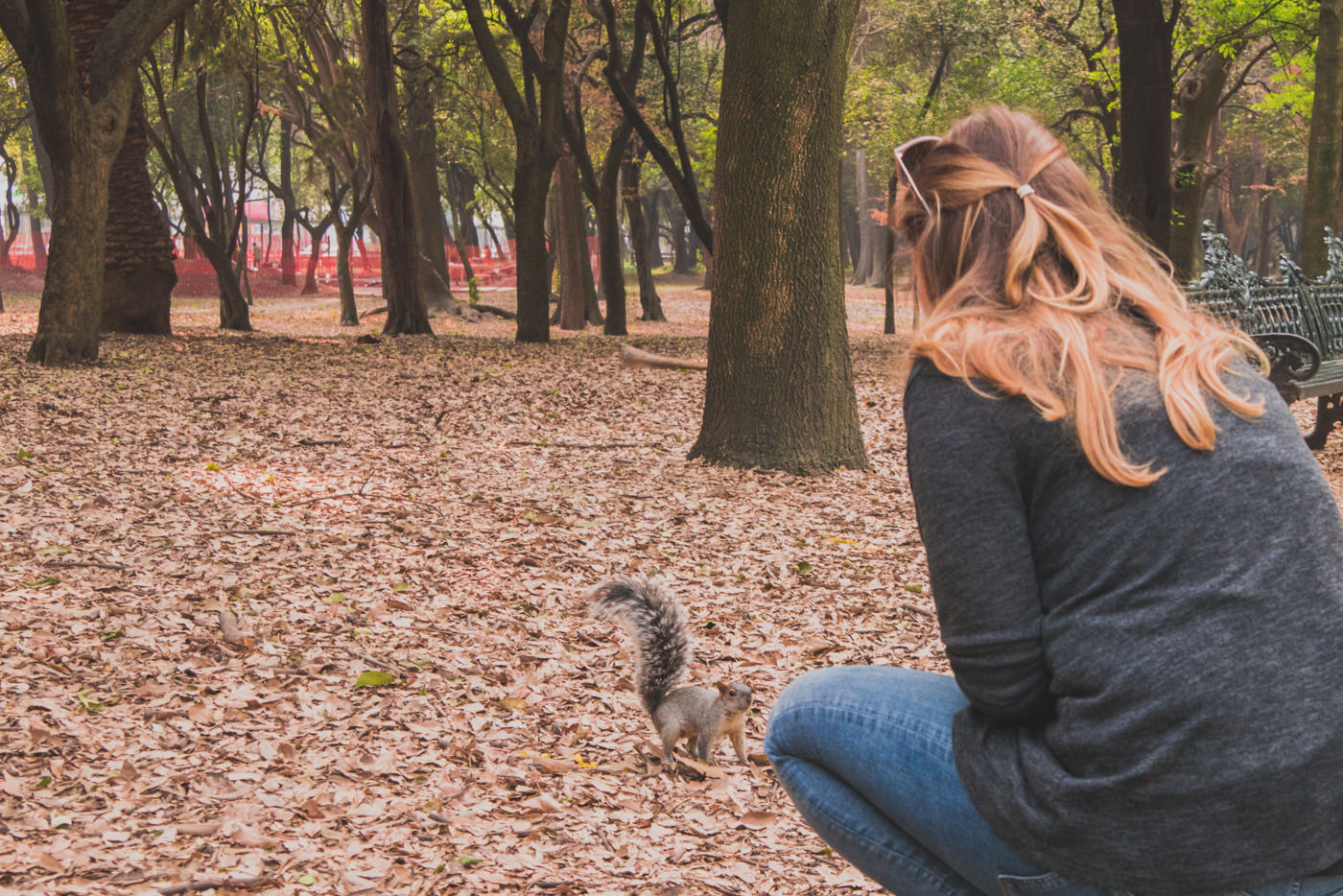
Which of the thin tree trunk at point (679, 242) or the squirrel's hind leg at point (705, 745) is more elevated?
the thin tree trunk at point (679, 242)

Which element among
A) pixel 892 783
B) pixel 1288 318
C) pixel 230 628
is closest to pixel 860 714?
pixel 892 783

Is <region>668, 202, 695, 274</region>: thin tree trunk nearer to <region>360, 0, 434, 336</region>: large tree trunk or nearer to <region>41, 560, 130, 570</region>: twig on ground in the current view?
<region>360, 0, 434, 336</region>: large tree trunk

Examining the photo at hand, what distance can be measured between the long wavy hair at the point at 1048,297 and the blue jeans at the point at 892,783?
60 cm

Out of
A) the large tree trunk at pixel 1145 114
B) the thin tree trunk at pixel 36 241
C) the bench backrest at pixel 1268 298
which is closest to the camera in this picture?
the bench backrest at pixel 1268 298

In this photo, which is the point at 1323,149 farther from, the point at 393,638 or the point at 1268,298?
the point at 393,638

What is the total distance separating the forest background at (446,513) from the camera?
3.21 metres

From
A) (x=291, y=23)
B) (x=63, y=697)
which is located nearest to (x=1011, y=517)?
(x=63, y=697)

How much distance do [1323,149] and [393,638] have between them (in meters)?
12.3

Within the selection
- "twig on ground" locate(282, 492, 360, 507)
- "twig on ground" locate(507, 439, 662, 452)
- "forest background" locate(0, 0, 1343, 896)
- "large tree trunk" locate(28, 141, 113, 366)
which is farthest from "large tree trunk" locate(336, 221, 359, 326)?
"twig on ground" locate(282, 492, 360, 507)

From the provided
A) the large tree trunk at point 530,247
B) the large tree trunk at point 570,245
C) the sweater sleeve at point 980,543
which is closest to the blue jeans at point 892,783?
the sweater sleeve at point 980,543

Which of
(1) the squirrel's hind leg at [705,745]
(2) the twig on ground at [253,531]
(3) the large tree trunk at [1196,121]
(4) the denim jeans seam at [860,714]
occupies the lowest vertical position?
(1) the squirrel's hind leg at [705,745]

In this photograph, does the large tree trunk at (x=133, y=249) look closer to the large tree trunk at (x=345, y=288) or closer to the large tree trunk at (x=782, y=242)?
the large tree trunk at (x=345, y=288)

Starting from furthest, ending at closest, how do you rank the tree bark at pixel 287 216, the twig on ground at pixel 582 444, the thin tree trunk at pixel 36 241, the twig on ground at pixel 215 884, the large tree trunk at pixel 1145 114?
the thin tree trunk at pixel 36 241 → the tree bark at pixel 287 216 → the large tree trunk at pixel 1145 114 → the twig on ground at pixel 582 444 → the twig on ground at pixel 215 884

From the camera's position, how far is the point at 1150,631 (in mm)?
1572
